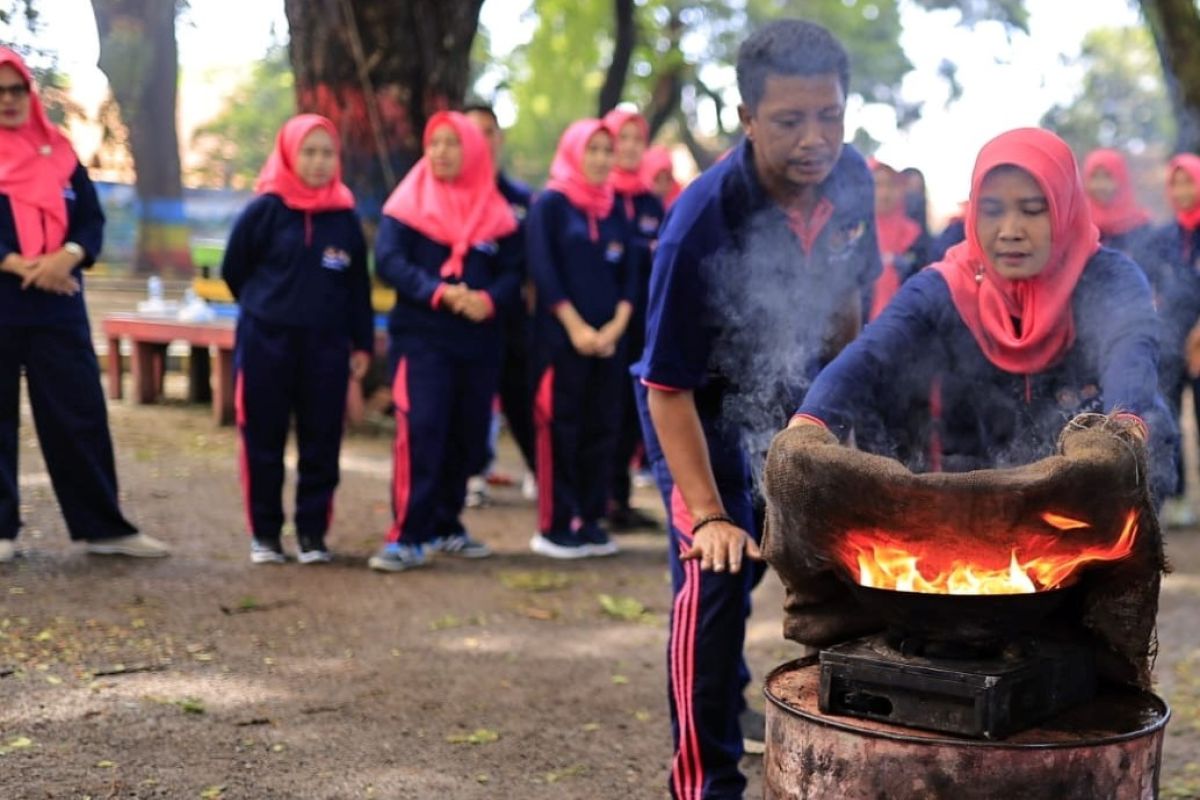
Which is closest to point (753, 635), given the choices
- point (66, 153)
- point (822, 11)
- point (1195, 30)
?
point (66, 153)

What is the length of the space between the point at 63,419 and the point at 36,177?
1.03 m

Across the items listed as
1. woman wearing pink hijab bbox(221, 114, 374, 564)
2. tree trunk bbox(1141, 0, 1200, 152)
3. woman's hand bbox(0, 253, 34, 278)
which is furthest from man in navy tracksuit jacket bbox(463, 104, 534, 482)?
tree trunk bbox(1141, 0, 1200, 152)

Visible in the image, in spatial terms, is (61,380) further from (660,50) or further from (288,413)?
(660,50)

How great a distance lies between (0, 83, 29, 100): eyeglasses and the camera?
6.21 metres

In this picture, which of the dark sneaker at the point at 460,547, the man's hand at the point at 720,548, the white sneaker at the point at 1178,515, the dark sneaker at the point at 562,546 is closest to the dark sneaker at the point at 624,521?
the dark sneaker at the point at 562,546

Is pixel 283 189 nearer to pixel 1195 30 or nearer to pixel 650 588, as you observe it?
pixel 650 588

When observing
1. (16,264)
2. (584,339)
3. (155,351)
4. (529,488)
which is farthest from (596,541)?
(155,351)

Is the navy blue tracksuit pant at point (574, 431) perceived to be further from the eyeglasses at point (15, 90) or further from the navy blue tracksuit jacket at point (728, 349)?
the navy blue tracksuit jacket at point (728, 349)

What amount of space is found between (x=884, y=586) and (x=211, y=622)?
3.79 meters

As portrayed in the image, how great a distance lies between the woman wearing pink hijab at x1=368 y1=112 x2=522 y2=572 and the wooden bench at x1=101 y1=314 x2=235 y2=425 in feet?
14.4

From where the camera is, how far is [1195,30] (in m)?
13.1

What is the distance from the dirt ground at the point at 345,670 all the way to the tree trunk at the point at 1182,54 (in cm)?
624

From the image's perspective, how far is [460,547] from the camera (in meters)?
7.59

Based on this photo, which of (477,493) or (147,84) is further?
(477,493)
